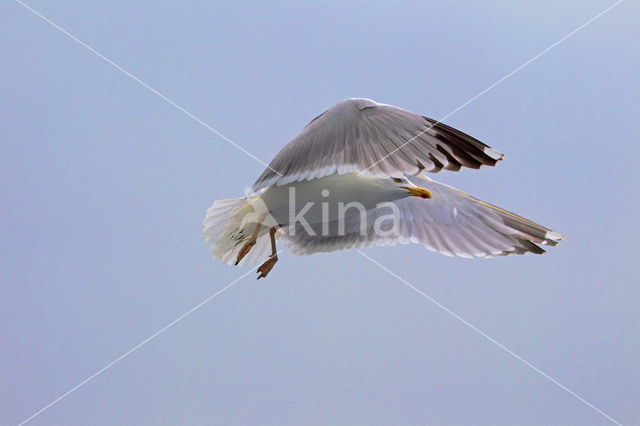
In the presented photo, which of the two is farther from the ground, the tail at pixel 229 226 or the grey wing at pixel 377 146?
the grey wing at pixel 377 146

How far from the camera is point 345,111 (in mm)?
3299

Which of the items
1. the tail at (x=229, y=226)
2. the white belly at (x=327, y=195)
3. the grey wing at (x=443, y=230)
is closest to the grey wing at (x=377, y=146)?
the white belly at (x=327, y=195)

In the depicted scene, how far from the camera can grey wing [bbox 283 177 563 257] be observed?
4.43m

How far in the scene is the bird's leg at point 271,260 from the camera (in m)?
3.99

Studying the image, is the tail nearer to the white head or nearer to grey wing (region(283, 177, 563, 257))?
grey wing (region(283, 177, 563, 257))

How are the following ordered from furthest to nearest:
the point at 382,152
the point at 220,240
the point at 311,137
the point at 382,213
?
the point at 382,213
the point at 220,240
the point at 311,137
the point at 382,152

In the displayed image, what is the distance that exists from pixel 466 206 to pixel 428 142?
157 centimetres

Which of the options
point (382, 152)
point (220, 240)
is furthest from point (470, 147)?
point (220, 240)

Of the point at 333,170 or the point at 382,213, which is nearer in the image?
the point at 333,170

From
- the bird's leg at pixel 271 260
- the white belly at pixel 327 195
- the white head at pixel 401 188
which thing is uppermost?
the white head at pixel 401 188

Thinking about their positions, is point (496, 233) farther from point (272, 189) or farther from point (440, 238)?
point (272, 189)

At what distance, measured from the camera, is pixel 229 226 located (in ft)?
13.8

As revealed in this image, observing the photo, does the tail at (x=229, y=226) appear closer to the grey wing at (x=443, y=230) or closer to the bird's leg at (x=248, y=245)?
the bird's leg at (x=248, y=245)

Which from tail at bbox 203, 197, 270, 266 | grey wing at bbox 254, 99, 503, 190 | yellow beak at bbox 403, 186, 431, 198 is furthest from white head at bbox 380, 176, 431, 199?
tail at bbox 203, 197, 270, 266
